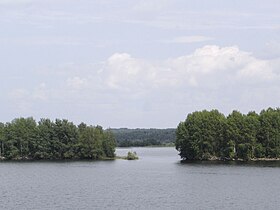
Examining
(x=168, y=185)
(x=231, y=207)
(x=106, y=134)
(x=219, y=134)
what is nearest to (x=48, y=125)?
(x=106, y=134)

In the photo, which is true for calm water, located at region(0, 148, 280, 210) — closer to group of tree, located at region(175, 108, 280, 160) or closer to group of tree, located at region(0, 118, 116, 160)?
group of tree, located at region(175, 108, 280, 160)

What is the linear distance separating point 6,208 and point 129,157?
92.9 meters

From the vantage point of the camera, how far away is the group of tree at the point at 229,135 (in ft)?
423

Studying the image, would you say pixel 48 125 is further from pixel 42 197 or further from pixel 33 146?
pixel 42 197

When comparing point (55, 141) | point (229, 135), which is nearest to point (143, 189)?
point (229, 135)

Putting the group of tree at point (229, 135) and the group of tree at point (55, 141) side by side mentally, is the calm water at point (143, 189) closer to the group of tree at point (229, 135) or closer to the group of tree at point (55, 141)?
the group of tree at point (229, 135)

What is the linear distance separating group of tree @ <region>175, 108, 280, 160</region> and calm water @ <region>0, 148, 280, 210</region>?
2245 cm

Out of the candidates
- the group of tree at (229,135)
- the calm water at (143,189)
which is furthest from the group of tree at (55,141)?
Answer: the calm water at (143,189)

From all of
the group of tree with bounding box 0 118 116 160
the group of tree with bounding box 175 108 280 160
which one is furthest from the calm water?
the group of tree with bounding box 0 118 116 160

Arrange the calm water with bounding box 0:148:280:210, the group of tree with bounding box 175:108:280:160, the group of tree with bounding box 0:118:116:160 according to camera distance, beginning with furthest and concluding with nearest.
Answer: the group of tree with bounding box 0:118:116:160 → the group of tree with bounding box 175:108:280:160 → the calm water with bounding box 0:148:280:210

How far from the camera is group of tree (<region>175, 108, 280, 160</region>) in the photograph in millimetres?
129000

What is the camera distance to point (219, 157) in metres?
135

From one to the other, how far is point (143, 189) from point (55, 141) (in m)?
77.1

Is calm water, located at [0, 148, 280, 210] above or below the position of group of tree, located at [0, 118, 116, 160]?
below
